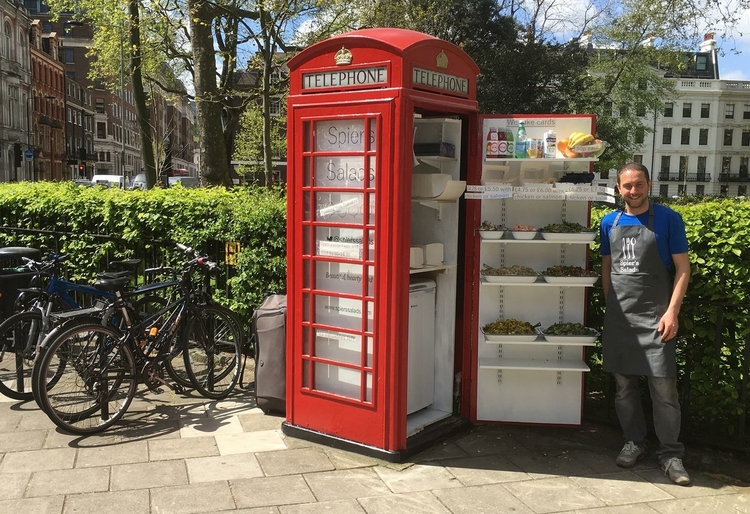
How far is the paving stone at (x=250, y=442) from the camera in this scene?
15.5ft

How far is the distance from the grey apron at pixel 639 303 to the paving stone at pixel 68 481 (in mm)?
3434

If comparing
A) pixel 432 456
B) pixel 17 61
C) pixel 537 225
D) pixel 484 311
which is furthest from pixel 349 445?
pixel 17 61

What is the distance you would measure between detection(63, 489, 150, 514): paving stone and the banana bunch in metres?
3.64

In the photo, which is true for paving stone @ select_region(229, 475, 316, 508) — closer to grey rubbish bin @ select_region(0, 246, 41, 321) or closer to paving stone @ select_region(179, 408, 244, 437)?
paving stone @ select_region(179, 408, 244, 437)

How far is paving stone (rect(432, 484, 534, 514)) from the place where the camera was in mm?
3869

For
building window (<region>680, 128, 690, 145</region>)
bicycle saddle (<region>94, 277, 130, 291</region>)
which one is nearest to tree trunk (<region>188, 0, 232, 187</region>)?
bicycle saddle (<region>94, 277, 130, 291</region>)

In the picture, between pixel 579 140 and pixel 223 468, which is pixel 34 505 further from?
pixel 579 140

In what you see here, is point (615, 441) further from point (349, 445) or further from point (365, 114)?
point (365, 114)

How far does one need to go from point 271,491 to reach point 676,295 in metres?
2.81

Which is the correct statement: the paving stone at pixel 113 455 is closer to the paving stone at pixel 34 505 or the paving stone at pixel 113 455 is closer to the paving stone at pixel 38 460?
the paving stone at pixel 38 460

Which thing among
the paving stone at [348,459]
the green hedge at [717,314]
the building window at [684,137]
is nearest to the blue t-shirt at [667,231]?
the green hedge at [717,314]

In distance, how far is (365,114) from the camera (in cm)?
434

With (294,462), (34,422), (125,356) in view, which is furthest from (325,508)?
(34,422)

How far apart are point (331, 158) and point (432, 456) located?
7.24ft
